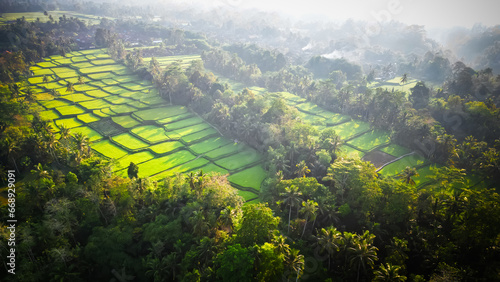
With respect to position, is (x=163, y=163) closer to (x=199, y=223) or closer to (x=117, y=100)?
(x=199, y=223)

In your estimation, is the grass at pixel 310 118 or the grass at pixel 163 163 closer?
the grass at pixel 163 163

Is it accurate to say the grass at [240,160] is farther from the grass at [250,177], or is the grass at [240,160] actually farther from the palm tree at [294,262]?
the palm tree at [294,262]

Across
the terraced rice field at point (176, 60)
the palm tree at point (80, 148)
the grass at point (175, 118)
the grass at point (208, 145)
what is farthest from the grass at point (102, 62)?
the grass at point (208, 145)

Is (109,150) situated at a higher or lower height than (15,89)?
lower

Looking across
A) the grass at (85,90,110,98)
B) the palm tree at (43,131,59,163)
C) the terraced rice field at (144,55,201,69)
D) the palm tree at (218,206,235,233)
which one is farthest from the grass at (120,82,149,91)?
the palm tree at (218,206,235,233)

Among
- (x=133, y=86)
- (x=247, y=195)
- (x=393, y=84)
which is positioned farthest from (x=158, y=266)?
(x=393, y=84)

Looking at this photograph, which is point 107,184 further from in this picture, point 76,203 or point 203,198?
point 203,198

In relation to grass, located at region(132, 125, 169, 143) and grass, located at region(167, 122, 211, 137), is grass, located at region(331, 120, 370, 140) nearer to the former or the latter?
grass, located at region(167, 122, 211, 137)
